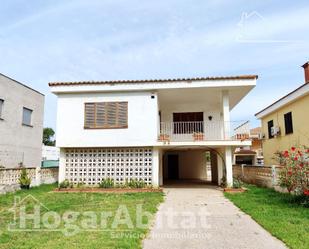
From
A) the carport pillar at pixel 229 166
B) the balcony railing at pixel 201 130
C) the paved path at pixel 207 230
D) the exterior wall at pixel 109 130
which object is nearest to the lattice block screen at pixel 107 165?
the exterior wall at pixel 109 130

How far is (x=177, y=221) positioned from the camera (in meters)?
6.51

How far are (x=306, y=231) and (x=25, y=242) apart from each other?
5.55 m

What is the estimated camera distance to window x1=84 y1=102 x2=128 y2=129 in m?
12.9

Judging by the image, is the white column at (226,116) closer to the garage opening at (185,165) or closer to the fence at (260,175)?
the fence at (260,175)

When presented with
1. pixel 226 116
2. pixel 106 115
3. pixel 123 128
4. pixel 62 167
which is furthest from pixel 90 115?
pixel 226 116

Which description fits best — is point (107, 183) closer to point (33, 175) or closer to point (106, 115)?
point (106, 115)

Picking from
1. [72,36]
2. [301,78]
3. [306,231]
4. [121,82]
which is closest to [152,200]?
[306,231]

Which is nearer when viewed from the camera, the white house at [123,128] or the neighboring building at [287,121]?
the white house at [123,128]

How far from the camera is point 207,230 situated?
5695 millimetres

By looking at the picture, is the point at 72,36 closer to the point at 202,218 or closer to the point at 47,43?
the point at 47,43

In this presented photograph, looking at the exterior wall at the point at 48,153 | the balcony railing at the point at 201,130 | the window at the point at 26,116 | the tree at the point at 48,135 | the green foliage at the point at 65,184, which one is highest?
the tree at the point at 48,135

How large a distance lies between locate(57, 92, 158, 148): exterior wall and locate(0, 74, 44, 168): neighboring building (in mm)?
4686

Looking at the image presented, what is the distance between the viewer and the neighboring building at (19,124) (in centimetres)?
1549

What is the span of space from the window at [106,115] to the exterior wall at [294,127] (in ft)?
31.3
